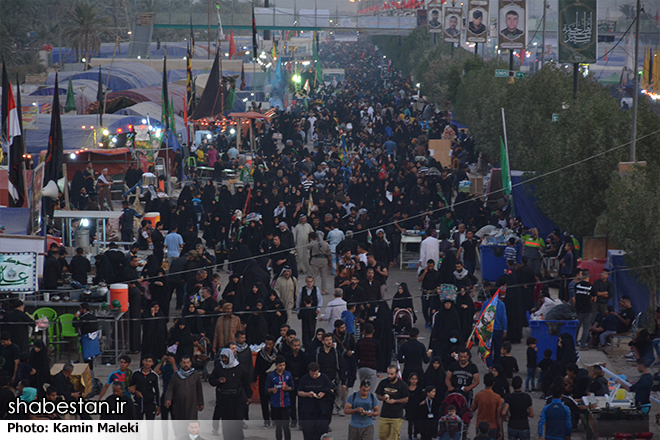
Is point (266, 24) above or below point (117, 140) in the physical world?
above

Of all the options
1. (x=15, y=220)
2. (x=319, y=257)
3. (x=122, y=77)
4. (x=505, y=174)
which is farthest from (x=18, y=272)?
(x=122, y=77)

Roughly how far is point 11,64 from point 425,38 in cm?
3126

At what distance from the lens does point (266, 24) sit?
3145 inches

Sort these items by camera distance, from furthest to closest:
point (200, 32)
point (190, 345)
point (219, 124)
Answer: point (200, 32), point (219, 124), point (190, 345)

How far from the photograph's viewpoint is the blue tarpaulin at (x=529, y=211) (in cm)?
1916

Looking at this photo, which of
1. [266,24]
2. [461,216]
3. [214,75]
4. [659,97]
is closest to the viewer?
[461,216]

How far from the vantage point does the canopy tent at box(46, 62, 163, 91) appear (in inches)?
1720

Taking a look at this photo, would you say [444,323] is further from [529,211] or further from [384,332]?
[529,211]

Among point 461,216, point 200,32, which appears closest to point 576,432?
point 461,216

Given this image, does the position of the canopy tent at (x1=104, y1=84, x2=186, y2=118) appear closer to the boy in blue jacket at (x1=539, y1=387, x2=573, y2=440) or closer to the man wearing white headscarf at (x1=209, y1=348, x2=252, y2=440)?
the man wearing white headscarf at (x1=209, y1=348, x2=252, y2=440)

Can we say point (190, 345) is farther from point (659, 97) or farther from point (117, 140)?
point (659, 97)

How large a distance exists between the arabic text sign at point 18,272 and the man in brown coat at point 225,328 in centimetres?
262

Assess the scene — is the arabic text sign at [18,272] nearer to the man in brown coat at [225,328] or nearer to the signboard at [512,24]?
the man in brown coat at [225,328]

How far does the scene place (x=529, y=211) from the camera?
1934cm
